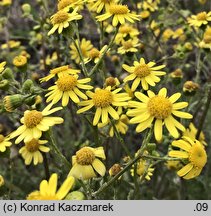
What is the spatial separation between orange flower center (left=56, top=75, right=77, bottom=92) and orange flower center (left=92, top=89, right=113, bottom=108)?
0.10 metres

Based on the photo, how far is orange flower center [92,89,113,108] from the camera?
5.49 ft

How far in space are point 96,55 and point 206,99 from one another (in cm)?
69

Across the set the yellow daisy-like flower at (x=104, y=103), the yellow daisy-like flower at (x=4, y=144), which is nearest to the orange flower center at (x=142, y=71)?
the yellow daisy-like flower at (x=104, y=103)

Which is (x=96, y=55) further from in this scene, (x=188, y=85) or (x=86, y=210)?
(x=86, y=210)

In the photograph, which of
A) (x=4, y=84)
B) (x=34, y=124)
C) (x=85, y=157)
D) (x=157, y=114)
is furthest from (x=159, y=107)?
(x=4, y=84)

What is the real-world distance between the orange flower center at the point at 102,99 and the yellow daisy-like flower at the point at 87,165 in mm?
196

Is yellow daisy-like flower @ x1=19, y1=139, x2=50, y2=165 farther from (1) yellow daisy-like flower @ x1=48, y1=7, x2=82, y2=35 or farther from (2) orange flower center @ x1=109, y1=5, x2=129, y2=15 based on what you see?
(2) orange flower center @ x1=109, y1=5, x2=129, y2=15

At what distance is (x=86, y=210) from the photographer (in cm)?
137

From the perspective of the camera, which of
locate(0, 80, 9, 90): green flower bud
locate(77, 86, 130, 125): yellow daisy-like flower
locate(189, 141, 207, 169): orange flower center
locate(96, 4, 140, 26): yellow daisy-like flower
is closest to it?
locate(189, 141, 207, 169): orange flower center

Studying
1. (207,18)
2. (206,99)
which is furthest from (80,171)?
(207,18)

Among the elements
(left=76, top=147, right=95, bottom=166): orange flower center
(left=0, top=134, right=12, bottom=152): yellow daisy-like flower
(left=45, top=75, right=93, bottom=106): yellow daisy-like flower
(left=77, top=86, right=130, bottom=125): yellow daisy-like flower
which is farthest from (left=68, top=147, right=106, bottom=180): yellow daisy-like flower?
(left=0, top=134, right=12, bottom=152): yellow daisy-like flower

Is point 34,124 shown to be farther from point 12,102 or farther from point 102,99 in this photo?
point 102,99

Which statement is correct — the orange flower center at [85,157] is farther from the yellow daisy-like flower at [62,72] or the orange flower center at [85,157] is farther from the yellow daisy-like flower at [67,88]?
the yellow daisy-like flower at [62,72]

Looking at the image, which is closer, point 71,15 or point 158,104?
point 158,104
